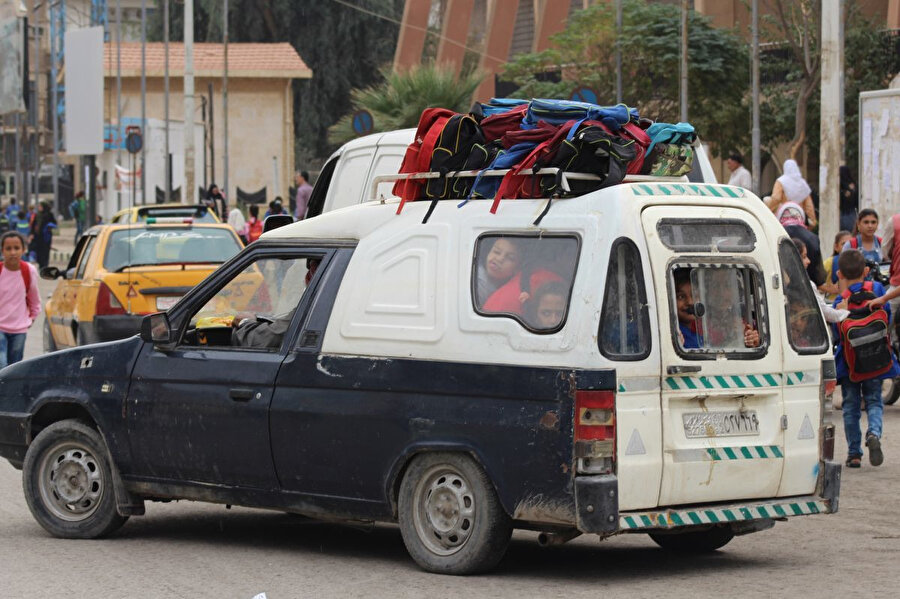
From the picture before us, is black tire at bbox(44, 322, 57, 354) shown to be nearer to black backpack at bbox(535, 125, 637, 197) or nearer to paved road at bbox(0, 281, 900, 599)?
paved road at bbox(0, 281, 900, 599)

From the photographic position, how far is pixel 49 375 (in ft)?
29.8

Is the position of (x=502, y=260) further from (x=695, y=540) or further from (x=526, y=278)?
(x=695, y=540)

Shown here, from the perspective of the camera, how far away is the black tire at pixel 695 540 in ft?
27.8

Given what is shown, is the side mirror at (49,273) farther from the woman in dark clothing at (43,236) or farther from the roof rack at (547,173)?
the woman in dark clothing at (43,236)

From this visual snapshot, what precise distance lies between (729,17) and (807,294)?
128 feet

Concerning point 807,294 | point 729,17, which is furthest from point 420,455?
point 729,17

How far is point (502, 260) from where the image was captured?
25.1 ft

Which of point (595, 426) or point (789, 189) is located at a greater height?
point (789, 189)

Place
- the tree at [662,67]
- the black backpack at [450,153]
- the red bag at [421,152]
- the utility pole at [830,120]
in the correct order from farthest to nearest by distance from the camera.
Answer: the tree at [662,67] → the utility pole at [830,120] → the red bag at [421,152] → the black backpack at [450,153]

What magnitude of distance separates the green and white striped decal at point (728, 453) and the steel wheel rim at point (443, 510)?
1.00m

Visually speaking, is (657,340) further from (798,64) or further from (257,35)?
(257,35)

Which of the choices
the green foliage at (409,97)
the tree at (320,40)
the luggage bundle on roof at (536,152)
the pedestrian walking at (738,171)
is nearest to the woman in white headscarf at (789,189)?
the pedestrian walking at (738,171)

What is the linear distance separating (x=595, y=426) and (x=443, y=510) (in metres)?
0.96

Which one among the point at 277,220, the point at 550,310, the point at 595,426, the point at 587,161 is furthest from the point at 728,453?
the point at 277,220
